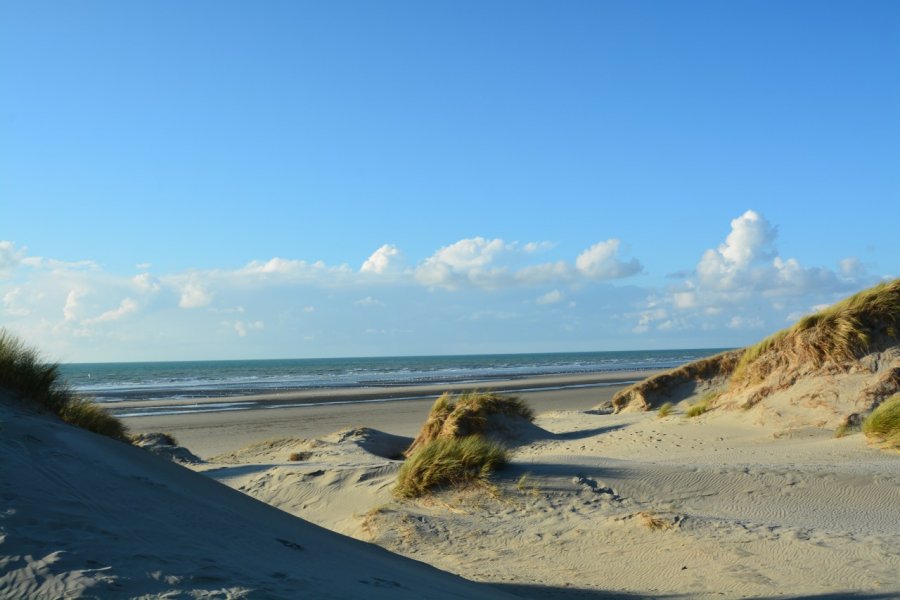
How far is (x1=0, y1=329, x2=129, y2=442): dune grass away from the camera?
239 inches

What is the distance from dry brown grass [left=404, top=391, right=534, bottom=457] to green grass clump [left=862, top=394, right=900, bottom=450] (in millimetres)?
5705

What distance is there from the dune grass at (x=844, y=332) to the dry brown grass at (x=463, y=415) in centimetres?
489

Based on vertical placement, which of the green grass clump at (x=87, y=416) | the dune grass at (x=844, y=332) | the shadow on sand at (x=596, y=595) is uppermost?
the dune grass at (x=844, y=332)

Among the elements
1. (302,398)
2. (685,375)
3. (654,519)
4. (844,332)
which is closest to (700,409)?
(844,332)

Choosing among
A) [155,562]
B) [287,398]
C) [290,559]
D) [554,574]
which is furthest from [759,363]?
[287,398]

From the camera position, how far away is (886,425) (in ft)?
33.4

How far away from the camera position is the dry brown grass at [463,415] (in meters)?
12.9

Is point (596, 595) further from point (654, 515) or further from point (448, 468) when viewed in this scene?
point (448, 468)

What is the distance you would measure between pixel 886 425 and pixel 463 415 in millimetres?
6096

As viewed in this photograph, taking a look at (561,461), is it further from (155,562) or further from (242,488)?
(155,562)

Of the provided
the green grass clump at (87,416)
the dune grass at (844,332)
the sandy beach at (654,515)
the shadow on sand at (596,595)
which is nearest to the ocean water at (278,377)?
the green grass clump at (87,416)

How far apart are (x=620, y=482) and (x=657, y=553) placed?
183cm

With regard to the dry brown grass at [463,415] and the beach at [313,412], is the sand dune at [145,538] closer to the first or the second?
the dry brown grass at [463,415]

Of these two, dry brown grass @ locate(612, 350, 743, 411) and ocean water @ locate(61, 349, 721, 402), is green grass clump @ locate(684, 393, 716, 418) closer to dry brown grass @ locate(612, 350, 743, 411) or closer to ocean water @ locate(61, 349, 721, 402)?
dry brown grass @ locate(612, 350, 743, 411)
